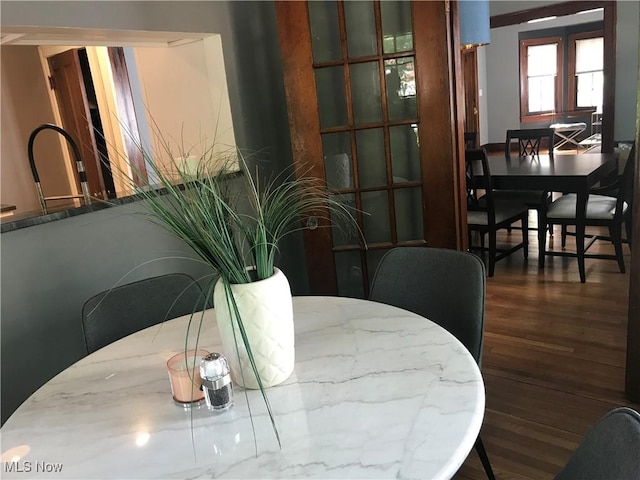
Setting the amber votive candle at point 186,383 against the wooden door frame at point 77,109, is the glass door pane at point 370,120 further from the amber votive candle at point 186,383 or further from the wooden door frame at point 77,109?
the wooden door frame at point 77,109

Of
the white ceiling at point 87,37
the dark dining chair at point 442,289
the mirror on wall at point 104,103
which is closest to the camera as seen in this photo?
the dark dining chair at point 442,289

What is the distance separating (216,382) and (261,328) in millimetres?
139

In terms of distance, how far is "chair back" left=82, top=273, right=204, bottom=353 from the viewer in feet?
5.12

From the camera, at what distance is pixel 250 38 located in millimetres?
2697

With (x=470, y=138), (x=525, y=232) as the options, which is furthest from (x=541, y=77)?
(x=525, y=232)

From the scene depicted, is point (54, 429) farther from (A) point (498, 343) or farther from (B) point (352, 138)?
(A) point (498, 343)

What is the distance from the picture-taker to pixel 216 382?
1031 mm

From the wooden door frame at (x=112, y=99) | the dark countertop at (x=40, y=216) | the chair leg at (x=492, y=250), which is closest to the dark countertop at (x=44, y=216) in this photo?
the dark countertop at (x=40, y=216)

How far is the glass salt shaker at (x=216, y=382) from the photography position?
1030 millimetres

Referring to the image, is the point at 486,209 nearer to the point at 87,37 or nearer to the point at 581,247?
the point at 581,247

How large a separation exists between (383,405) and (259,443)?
0.84ft

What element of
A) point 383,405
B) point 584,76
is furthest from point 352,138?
point 584,76

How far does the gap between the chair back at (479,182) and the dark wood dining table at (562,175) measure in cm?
10

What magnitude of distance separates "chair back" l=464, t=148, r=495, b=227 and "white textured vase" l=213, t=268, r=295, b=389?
248cm
